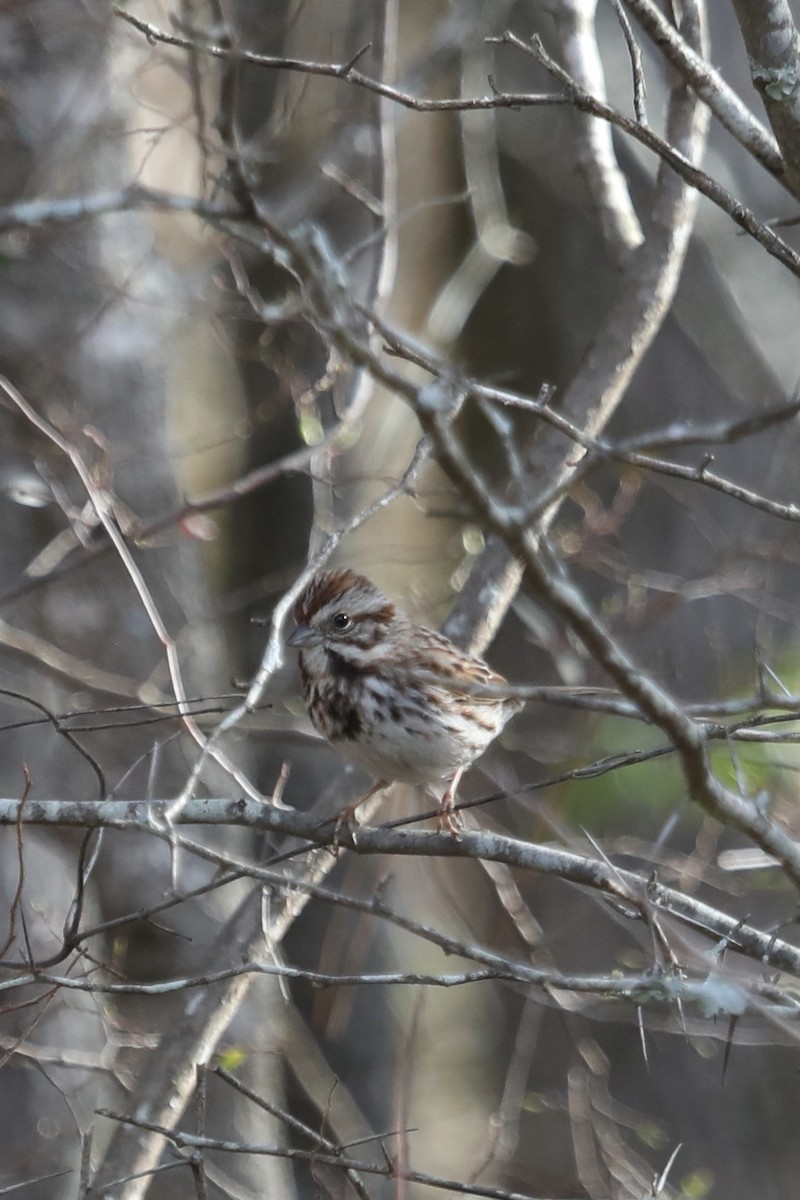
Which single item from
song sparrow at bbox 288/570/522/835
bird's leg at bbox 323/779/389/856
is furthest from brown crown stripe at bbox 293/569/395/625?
bird's leg at bbox 323/779/389/856

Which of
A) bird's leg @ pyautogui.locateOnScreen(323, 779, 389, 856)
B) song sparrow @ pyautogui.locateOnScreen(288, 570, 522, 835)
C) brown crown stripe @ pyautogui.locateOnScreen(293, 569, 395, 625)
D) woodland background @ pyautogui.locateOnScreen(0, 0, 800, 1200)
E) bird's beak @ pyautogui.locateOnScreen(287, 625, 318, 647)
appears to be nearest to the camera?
bird's leg @ pyautogui.locateOnScreen(323, 779, 389, 856)

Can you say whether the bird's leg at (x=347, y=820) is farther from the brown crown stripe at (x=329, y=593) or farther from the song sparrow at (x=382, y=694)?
the brown crown stripe at (x=329, y=593)

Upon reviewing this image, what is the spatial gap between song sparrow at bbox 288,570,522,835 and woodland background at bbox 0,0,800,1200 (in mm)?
485

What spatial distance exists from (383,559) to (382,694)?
6.76 ft

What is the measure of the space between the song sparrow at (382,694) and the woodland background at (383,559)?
0.49 meters

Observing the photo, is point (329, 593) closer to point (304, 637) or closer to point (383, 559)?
point (304, 637)

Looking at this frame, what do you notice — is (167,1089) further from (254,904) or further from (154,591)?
(154,591)

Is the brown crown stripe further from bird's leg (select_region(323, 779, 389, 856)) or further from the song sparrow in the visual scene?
bird's leg (select_region(323, 779, 389, 856))

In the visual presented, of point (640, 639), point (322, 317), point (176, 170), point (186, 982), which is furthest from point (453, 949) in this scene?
point (176, 170)

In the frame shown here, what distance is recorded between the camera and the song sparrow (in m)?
3.76

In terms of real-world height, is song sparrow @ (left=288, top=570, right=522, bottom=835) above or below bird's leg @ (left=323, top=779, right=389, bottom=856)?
above

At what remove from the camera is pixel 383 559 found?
5801 millimetres

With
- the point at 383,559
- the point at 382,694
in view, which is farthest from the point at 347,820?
the point at 383,559

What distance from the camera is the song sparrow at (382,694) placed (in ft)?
12.3
